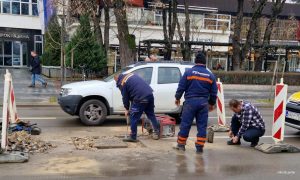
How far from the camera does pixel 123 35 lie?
20891 mm

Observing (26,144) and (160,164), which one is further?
(26,144)

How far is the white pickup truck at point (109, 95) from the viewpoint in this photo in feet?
36.4

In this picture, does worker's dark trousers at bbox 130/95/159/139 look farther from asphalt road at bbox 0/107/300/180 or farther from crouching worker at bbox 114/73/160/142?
asphalt road at bbox 0/107/300/180

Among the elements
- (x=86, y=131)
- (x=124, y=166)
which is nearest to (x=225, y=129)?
(x=86, y=131)

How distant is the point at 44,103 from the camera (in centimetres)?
1620

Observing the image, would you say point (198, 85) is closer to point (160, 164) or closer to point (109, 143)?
point (160, 164)

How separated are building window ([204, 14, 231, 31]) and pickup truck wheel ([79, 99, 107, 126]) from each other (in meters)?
36.8

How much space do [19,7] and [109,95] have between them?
1536 inches

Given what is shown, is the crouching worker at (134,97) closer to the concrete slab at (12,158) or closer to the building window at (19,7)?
the concrete slab at (12,158)

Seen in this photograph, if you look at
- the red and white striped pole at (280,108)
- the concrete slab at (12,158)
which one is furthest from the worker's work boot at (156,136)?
the concrete slab at (12,158)

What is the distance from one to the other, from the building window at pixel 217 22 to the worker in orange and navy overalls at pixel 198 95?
129 ft

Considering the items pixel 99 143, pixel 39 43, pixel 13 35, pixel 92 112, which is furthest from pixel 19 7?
pixel 99 143

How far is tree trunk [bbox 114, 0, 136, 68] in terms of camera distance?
66.8 feet

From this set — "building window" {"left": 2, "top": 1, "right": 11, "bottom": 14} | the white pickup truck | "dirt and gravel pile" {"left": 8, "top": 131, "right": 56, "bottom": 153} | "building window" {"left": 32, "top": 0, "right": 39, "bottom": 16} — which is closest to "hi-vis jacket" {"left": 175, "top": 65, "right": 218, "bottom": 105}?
"dirt and gravel pile" {"left": 8, "top": 131, "right": 56, "bottom": 153}
